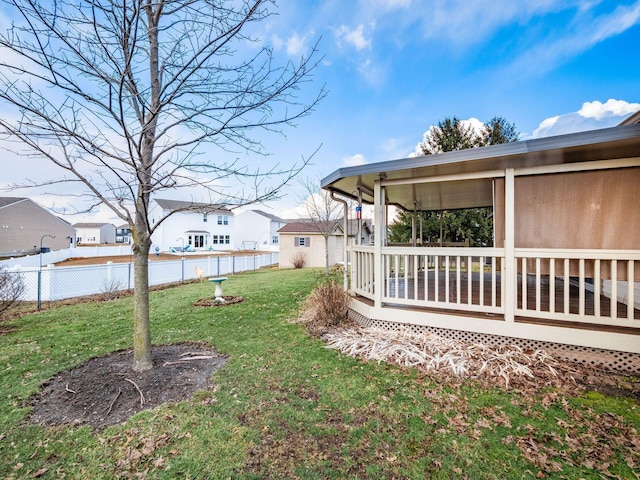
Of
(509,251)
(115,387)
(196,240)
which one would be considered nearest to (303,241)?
(509,251)

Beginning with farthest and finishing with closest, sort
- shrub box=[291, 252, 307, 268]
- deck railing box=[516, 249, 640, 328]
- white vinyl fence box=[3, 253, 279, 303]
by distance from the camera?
shrub box=[291, 252, 307, 268], white vinyl fence box=[3, 253, 279, 303], deck railing box=[516, 249, 640, 328]

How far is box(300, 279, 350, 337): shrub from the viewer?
5.68m

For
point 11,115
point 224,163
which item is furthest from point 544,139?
point 11,115

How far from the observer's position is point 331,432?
8.79 feet

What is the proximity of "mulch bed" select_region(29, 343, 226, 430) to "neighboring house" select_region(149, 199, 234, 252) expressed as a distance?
3145 cm

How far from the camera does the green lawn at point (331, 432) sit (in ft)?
7.41

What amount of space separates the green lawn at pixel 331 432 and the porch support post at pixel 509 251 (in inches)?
48.4

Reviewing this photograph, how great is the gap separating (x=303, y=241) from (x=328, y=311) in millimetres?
17826

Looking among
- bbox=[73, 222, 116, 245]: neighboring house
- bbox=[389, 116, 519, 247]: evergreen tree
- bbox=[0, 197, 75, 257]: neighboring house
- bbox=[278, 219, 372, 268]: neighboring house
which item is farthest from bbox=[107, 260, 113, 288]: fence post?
bbox=[73, 222, 116, 245]: neighboring house

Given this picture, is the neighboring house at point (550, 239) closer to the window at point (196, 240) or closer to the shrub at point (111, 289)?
the shrub at point (111, 289)

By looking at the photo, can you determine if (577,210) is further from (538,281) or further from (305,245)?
(305,245)

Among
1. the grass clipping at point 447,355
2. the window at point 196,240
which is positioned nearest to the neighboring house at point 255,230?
the window at point 196,240

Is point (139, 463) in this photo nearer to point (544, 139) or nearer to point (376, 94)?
point (544, 139)

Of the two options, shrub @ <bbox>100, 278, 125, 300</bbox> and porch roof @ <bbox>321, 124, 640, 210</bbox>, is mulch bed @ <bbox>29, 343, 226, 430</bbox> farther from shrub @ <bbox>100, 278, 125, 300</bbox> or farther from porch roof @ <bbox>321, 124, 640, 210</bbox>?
shrub @ <bbox>100, 278, 125, 300</bbox>
